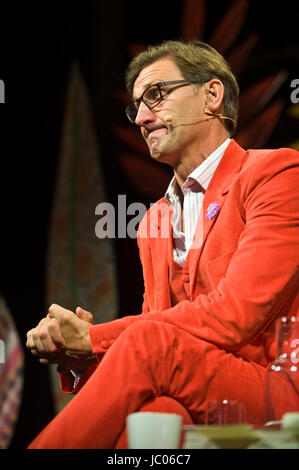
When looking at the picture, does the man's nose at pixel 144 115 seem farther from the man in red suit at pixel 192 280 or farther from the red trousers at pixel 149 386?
the red trousers at pixel 149 386

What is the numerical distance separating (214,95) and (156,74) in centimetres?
20

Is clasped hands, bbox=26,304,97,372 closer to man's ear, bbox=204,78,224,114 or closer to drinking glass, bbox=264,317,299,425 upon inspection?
drinking glass, bbox=264,317,299,425

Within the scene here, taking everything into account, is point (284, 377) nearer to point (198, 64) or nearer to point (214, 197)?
point (214, 197)

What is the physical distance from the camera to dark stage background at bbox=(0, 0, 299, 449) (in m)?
3.53

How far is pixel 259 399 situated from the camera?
1.48m

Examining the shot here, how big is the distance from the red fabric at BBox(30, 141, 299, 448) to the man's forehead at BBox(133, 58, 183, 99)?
33cm

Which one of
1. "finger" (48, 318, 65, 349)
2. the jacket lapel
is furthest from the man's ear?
"finger" (48, 318, 65, 349)

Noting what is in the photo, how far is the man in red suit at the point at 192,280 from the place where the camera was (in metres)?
1.28

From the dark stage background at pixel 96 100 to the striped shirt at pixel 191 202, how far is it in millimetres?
1472

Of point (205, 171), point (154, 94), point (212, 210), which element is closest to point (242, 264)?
point (212, 210)

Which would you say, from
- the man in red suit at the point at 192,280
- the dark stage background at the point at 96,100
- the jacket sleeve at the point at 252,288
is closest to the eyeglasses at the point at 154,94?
the man in red suit at the point at 192,280

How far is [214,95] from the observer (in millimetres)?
2178

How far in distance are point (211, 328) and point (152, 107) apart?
0.86 metres

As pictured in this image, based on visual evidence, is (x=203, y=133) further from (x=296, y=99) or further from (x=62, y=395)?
(x=62, y=395)
